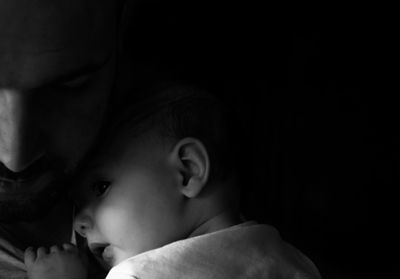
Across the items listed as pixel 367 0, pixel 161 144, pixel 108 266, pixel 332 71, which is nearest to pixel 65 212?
pixel 108 266

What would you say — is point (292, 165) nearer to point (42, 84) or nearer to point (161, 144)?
point (161, 144)

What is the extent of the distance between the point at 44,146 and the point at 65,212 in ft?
1.01

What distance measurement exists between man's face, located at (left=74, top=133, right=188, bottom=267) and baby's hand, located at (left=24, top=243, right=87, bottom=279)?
0.05 m

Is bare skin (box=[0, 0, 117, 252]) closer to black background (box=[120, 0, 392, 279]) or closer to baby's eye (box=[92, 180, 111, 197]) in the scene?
baby's eye (box=[92, 180, 111, 197])

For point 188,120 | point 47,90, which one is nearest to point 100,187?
point 188,120

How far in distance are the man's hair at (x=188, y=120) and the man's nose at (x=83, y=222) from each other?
0.44 ft

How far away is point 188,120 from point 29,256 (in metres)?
0.31

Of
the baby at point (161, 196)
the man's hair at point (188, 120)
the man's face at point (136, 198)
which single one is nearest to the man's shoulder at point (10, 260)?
the baby at point (161, 196)

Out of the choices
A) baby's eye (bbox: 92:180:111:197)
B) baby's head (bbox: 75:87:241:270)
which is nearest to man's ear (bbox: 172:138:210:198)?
baby's head (bbox: 75:87:241:270)

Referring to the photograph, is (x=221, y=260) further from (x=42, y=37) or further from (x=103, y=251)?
(x=42, y=37)

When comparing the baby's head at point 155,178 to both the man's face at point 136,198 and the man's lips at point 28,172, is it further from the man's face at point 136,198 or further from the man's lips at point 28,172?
the man's lips at point 28,172

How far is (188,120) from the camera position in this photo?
1.02 m

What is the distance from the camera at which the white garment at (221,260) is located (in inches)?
35.6

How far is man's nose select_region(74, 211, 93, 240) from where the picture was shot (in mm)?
1038
